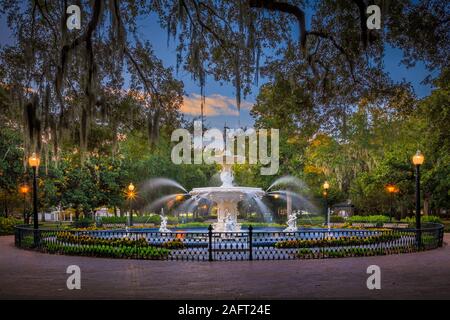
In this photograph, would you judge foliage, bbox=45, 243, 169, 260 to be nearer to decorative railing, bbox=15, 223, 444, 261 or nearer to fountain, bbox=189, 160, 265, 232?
decorative railing, bbox=15, 223, 444, 261

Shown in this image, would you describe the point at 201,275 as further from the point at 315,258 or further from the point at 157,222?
the point at 157,222

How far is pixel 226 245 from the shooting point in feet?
58.7

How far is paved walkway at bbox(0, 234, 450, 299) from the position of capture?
32.8 feet

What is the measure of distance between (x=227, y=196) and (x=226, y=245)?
10.3 metres

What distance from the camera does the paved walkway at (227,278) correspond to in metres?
9.98

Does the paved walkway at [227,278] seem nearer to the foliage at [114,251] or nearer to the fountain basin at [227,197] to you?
the foliage at [114,251]

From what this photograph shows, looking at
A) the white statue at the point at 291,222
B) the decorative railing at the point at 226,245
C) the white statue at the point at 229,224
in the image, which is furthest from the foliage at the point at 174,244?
the white statue at the point at 291,222

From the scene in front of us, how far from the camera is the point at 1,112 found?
602 inches

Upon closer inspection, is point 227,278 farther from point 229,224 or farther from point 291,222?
point 291,222

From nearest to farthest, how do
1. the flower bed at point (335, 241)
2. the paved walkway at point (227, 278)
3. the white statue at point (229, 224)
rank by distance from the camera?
the paved walkway at point (227, 278) < the flower bed at point (335, 241) < the white statue at point (229, 224)

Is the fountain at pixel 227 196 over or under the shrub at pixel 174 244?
over

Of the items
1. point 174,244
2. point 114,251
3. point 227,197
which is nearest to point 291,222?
point 227,197

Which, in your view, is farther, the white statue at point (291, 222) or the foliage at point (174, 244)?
the white statue at point (291, 222)

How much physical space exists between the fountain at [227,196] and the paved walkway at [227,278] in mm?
10851
